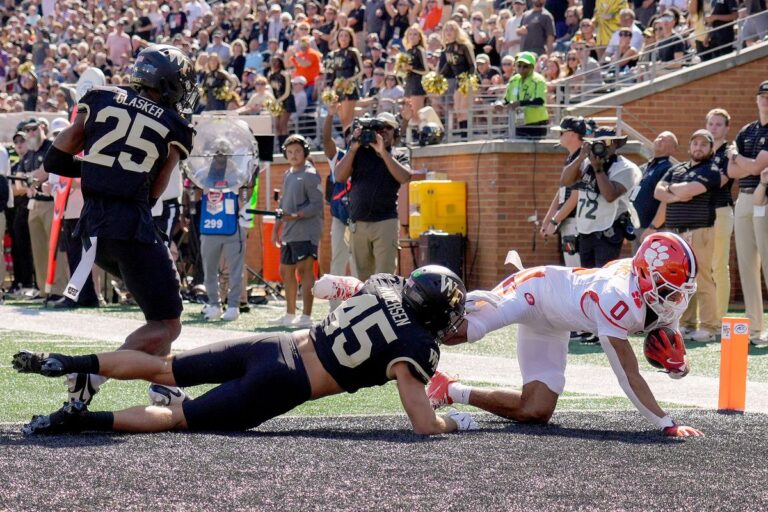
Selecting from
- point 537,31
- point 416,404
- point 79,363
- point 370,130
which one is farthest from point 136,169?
point 537,31

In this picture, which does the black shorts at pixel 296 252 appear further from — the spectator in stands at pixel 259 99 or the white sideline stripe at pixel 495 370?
the spectator in stands at pixel 259 99

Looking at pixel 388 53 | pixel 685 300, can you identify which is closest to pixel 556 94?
pixel 388 53

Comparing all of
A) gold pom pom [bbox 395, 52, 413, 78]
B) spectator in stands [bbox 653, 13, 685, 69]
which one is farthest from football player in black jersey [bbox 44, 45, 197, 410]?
gold pom pom [bbox 395, 52, 413, 78]

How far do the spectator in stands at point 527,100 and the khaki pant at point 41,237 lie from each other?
5.75 meters

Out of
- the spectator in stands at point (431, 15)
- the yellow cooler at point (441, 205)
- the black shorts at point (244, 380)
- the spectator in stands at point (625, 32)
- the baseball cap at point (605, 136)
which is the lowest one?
the black shorts at point (244, 380)

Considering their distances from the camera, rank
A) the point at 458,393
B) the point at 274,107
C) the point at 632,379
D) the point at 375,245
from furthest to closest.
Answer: the point at 274,107
the point at 375,245
the point at 458,393
the point at 632,379

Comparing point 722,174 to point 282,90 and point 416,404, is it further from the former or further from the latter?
point 282,90

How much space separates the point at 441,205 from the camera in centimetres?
1770

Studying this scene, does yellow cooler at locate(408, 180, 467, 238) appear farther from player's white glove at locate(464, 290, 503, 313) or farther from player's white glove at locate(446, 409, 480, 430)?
player's white glove at locate(446, 409, 480, 430)

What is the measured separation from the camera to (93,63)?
28016mm

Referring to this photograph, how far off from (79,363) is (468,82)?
12541 millimetres

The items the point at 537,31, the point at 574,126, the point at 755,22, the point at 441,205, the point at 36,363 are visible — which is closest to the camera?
the point at 36,363

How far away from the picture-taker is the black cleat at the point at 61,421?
245 inches

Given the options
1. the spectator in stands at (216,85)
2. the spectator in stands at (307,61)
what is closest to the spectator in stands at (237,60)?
the spectator in stands at (307,61)
